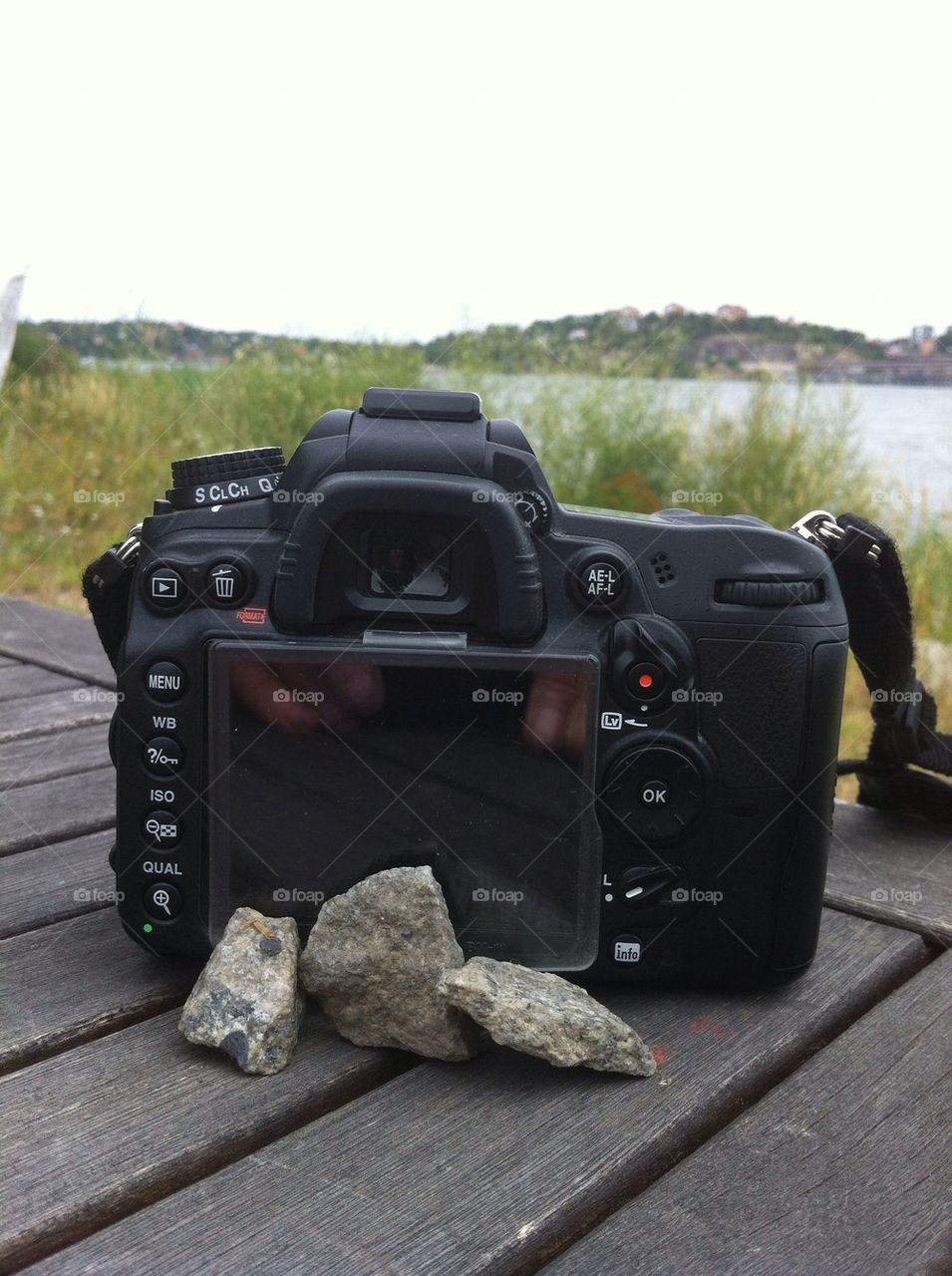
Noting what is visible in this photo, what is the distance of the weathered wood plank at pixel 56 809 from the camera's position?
4.23ft

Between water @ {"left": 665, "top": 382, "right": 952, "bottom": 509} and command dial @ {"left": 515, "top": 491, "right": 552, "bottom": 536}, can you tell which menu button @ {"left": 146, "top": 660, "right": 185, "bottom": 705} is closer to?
command dial @ {"left": 515, "top": 491, "right": 552, "bottom": 536}

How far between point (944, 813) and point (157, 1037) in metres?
0.91

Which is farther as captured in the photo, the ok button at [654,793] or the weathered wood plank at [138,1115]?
the ok button at [654,793]

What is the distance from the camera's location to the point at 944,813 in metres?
1.42

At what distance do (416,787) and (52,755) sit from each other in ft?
2.44

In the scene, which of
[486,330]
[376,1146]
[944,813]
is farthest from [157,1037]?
[486,330]

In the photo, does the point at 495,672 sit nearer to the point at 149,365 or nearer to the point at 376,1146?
the point at 376,1146

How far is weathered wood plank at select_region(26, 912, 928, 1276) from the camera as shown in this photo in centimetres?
70

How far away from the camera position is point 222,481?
0.97 metres

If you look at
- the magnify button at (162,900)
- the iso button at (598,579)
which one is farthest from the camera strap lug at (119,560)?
the iso button at (598,579)

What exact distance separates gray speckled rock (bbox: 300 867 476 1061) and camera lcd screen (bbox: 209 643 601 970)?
0.17 ft
